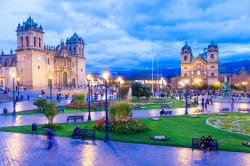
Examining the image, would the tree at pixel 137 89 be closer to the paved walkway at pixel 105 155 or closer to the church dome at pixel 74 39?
the paved walkway at pixel 105 155

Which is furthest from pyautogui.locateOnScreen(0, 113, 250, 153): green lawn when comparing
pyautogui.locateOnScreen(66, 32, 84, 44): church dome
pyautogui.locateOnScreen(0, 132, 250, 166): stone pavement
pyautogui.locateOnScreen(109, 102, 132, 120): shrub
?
Answer: pyautogui.locateOnScreen(66, 32, 84, 44): church dome

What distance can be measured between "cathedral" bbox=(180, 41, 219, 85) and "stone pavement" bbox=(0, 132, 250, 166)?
65.0m

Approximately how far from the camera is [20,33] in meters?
51.0

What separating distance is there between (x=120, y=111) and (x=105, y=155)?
5.26 metres

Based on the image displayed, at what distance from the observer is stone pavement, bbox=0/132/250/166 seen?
8531 mm

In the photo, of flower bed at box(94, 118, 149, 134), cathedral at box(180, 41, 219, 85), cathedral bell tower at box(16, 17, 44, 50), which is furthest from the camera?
cathedral at box(180, 41, 219, 85)

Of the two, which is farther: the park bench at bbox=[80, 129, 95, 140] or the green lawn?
the park bench at bbox=[80, 129, 95, 140]

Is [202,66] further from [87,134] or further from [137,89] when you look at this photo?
[87,134]

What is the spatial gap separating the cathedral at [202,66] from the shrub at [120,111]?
6138 cm

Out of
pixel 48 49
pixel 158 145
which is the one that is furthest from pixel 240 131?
pixel 48 49

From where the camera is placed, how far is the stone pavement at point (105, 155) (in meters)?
8.53

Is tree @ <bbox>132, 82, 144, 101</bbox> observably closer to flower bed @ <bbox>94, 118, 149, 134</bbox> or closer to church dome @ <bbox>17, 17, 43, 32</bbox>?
flower bed @ <bbox>94, 118, 149, 134</bbox>

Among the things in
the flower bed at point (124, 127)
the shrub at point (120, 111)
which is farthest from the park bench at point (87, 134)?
the shrub at point (120, 111)

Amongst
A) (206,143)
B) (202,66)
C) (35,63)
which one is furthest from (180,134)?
(202,66)
